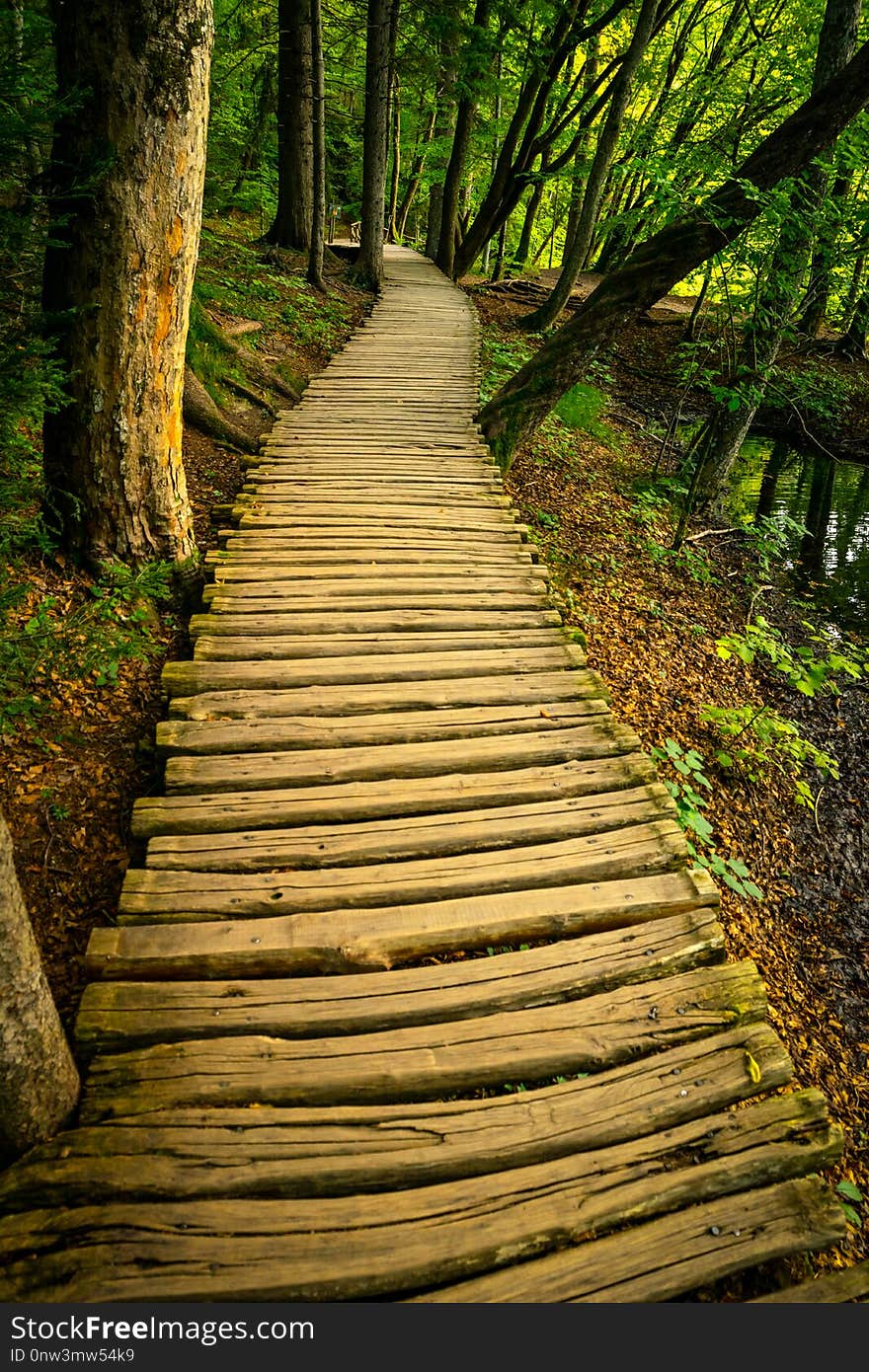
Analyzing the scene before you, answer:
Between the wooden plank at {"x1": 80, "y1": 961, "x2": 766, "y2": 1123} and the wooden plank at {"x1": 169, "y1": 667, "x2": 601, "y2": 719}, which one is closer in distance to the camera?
the wooden plank at {"x1": 80, "y1": 961, "x2": 766, "y2": 1123}

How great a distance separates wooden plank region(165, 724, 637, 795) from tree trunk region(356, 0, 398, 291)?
15.5m

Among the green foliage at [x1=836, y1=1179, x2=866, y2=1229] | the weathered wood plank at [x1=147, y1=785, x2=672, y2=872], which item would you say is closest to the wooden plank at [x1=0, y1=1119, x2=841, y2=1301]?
the green foliage at [x1=836, y1=1179, x2=866, y2=1229]

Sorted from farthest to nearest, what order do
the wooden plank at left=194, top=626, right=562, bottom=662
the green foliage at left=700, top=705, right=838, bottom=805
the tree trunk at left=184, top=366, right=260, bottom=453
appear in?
the tree trunk at left=184, top=366, right=260, bottom=453 → the green foliage at left=700, top=705, right=838, bottom=805 → the wooden plank at left=194, top=626, right=562, bottom=662

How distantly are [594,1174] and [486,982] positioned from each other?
747mm

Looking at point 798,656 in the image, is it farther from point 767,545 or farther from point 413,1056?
point 413,1056

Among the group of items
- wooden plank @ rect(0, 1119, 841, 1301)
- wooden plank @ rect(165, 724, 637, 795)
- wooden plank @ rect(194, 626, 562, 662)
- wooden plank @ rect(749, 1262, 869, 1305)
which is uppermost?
wooden plank @ rect(194, 626, 562, 662)

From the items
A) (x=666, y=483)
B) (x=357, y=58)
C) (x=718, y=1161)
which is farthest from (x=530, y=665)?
(x=357, y=58)

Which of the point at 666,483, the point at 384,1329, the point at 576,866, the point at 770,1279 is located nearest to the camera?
the point at 384,1329

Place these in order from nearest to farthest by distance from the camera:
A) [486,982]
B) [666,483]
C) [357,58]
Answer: [486,982], [666,483], [357,58]

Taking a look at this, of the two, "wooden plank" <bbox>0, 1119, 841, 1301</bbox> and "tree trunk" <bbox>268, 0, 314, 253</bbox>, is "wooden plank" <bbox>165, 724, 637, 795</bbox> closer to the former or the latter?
"wooden plank" <bbox>0, 1119, 841, 1301</bbox>

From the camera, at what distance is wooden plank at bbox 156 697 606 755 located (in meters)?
3.71

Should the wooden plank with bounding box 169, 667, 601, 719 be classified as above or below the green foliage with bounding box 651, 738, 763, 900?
above

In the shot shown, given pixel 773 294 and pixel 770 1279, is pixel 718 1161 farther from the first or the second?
pixel 773 294

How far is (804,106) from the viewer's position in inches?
251
